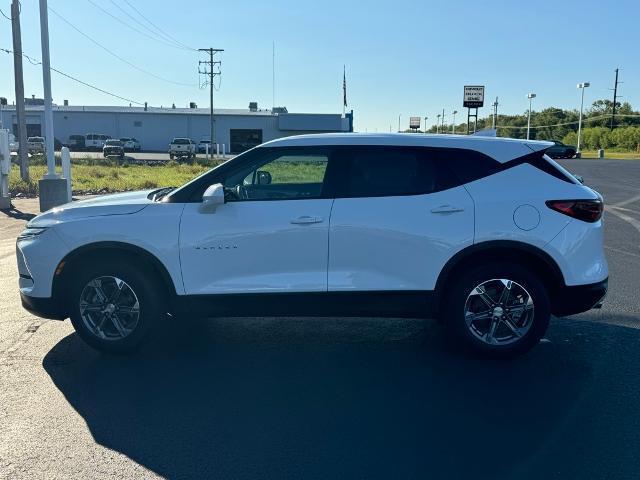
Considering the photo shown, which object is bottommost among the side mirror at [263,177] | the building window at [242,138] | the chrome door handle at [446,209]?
the chrome door handle at [446,209]

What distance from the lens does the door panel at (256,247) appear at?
500cm

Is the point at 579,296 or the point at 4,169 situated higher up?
the point at 4,169

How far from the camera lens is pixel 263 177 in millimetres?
5914

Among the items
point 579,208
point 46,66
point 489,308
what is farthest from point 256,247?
point 46,66

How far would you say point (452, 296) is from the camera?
5145 mm

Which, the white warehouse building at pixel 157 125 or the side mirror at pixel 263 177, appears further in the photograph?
the white warehouse building at pixel 157 125

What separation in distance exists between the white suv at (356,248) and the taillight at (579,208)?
0.01m

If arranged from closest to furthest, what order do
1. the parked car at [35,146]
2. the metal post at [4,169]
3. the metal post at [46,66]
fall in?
the metal post at [46,66] → the metal post at [4,169] → the parked car at [35,146]

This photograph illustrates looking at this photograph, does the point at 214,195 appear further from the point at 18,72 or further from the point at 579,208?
the point at 18,72

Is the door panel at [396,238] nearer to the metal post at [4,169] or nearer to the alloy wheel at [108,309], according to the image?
the alloy wheel at [108,309]

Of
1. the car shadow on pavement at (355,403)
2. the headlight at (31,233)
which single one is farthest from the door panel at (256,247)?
the headlight at (31,233)

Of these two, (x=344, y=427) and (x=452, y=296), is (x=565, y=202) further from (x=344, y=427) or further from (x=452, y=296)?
(x=344, y=427)

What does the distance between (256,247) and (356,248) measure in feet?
2.68

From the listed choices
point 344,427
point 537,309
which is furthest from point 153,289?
point 537,309
